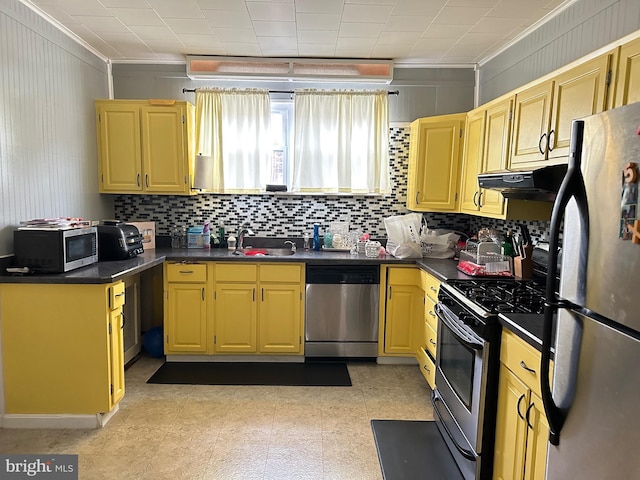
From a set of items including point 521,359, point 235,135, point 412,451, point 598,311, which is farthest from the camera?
point 235,135

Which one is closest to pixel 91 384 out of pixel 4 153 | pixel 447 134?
pixel 4 153

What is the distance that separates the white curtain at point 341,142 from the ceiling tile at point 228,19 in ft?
3.11

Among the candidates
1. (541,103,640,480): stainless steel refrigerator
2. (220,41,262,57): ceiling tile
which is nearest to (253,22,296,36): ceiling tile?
(220,41,262,57): ceiling tile

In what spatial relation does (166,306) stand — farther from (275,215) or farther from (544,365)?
(544,365)

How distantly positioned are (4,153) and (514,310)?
3.04 meters

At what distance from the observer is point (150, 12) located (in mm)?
2725

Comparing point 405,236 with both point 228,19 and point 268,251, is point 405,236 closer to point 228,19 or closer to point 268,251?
point 268,251

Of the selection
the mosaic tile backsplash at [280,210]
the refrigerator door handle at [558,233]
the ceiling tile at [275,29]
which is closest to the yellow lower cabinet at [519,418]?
the refrigerator door handle at [558,233]

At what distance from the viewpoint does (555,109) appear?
221 cm

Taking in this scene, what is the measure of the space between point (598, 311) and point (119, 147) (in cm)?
367

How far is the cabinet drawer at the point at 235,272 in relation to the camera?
3.39 m

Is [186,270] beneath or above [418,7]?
beneath

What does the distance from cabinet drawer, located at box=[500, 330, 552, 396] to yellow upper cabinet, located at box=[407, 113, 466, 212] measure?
1.84 meters

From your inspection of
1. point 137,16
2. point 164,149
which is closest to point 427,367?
point 164,149
